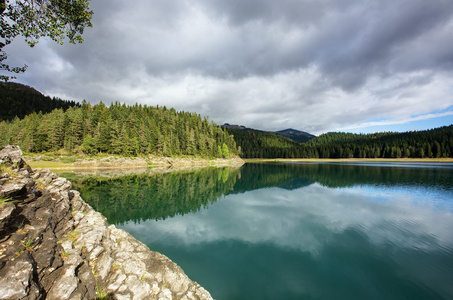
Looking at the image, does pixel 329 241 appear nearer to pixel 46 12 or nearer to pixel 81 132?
pixel 46 12

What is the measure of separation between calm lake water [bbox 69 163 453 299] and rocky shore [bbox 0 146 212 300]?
2811 mm

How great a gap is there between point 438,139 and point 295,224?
184 m

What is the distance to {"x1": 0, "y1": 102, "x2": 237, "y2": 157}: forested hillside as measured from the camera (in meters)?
67.5

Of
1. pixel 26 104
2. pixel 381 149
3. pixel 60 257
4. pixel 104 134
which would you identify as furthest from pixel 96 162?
pixel 381 149

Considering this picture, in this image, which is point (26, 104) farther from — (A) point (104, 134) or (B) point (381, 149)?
(B) point (381, 149)

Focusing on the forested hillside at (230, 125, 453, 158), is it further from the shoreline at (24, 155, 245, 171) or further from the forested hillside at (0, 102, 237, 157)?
the shoreline at (24, 155, 245, 171)

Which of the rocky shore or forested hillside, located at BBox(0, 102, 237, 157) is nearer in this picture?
the rocky shore

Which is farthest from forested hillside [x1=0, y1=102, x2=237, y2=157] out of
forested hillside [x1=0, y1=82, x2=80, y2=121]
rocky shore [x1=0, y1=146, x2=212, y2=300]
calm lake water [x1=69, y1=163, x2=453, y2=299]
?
forested hillside [x1=0, y1=82, x2=80, y2=121]

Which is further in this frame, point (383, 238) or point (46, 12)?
point (383, 238)

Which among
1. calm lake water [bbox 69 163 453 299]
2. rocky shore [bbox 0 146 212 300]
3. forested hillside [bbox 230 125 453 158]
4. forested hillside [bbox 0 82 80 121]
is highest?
forested hillside [bbox 0 82 80 121]

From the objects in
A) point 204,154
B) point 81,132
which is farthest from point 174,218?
point 204,154

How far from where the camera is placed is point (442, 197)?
90.6ft

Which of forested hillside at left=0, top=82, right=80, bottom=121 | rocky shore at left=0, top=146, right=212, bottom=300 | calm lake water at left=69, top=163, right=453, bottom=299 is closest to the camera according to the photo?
rocky shore at left=0, top=146, right=212, bottom=300

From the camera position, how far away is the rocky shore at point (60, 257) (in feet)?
18.0
